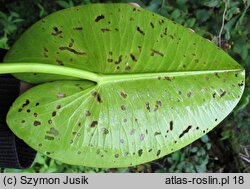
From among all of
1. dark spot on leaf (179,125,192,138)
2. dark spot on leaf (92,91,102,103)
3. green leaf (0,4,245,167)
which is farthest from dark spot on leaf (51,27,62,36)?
dark spot on leaf (179,125,192,138)

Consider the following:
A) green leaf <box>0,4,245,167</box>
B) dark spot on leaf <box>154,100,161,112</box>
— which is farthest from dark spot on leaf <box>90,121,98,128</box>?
dark spot on leaf <box>154,100,161,112</box>

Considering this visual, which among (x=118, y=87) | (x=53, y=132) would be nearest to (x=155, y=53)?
(x=118, y=87)

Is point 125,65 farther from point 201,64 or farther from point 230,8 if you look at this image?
point 230,8

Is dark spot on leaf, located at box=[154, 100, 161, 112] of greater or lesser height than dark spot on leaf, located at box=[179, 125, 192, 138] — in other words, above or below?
above

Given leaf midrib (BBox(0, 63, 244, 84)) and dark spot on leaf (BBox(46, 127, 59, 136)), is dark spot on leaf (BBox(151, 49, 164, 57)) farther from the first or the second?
dark spot on leaf (BBox(46, 127, 59, 136))

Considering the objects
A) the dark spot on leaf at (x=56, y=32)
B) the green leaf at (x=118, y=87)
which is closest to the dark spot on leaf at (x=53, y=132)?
the green leaf at (x=118, y=87)

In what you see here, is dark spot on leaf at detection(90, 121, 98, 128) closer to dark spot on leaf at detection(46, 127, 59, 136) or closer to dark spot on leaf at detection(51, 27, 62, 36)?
dark spot on leaf at detection(46, 127, 59, 136)

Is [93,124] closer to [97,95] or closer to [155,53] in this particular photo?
[97,95]

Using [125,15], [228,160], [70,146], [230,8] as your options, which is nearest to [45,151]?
[70,146]

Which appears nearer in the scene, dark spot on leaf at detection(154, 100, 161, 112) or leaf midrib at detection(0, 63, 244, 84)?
leaf midrib at detection(0, 63, 244, 84)

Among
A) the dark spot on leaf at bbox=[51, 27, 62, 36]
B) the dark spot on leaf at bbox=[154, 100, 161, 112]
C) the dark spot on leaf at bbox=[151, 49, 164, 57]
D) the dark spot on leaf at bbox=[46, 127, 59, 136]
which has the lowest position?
the dark spot on leaf at bbox=[46, 127, 59, 136]
